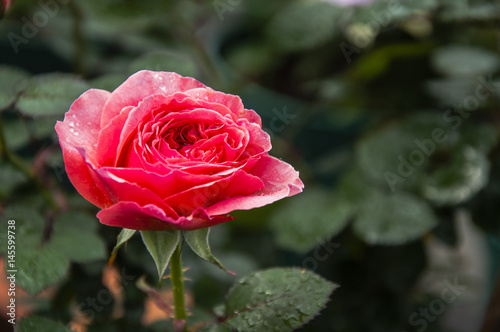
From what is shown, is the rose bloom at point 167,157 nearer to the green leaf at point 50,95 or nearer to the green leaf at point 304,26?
the green leaf at point 50,95

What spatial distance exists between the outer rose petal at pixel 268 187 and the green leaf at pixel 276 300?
6 centimetres

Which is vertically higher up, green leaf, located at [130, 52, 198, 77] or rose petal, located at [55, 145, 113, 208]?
rose petal, located at [55, 145, 113, 208]

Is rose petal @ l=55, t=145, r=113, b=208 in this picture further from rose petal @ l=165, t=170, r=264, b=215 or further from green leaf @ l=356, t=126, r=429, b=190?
green leaf @ l=356, t=126, r=429, b=190

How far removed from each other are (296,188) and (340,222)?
27 centimetres

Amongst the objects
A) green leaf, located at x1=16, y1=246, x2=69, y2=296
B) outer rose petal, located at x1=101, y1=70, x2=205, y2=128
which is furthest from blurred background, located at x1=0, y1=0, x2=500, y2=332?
outer rose petal, located at x1=101, y1=70, x2=205, y2=128

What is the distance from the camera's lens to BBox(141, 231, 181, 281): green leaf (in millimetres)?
203

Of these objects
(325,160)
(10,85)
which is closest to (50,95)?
(10,85)

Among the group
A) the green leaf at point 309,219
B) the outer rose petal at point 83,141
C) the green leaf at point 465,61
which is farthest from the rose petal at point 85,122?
the green leaf at point 465,61

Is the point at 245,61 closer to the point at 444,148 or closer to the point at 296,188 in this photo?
the point at 444,148

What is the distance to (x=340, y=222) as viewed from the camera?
1.50ft

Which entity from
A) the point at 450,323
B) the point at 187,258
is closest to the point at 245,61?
the point at 187,258

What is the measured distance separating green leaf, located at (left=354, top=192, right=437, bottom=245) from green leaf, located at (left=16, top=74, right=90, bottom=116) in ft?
0.84

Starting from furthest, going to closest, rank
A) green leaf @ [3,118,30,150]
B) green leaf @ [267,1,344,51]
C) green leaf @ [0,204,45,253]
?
green leaf @ [267,1,344,51]
green leaf @ [3,118,30,150]
green leaf @ [0,204,45,253]

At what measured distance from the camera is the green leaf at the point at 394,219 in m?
0.43
